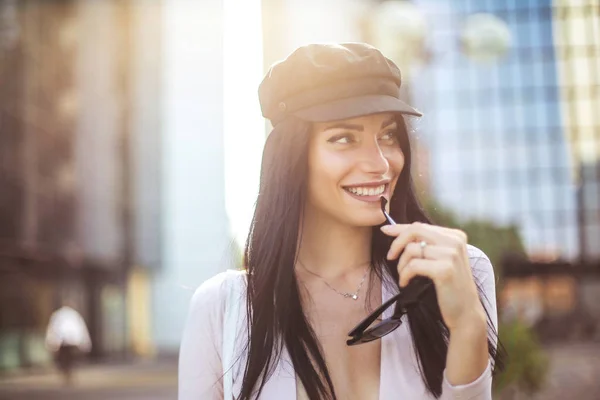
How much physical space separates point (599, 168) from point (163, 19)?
27.2 metres

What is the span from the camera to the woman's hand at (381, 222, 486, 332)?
1896 millimetres

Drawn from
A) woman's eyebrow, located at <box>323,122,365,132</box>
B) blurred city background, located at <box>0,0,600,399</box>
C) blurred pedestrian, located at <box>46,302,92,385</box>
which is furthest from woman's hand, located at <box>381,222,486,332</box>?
blurred pedestrian, located at <box>46,302,92,385</box>

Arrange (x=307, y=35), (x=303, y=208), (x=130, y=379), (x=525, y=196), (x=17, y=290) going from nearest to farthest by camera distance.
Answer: (x=303, y=208)
(x=130, y=379)
(x=17, y=290)
(x=307, y=35)
(x=525, y=196)

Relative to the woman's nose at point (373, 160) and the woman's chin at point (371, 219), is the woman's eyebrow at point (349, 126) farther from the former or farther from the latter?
the woman's chin at point (371, 219)

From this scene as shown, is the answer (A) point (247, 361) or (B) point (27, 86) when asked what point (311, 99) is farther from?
(B) point (27, 86)

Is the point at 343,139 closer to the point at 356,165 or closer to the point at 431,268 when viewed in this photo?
the point at 356,165

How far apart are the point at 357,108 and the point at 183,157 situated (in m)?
45.3

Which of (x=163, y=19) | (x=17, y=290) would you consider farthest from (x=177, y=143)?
(x=17, y=290)

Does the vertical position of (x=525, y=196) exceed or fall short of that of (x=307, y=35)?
it falls short

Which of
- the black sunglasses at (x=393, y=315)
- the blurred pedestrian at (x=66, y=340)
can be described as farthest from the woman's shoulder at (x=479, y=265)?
the blurred pedestrian at (x=66, y=340)

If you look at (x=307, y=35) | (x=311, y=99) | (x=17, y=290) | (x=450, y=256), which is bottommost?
(x=17, y=290)

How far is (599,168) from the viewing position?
52.7 metres

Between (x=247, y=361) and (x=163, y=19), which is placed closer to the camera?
(x=247, y=361)

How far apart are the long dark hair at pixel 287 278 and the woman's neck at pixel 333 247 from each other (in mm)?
84
